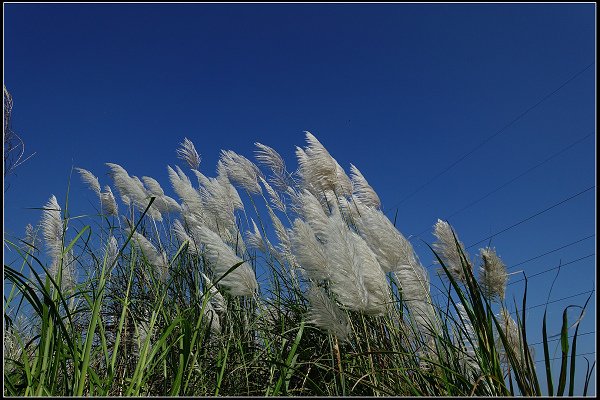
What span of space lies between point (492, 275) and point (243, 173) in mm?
1959

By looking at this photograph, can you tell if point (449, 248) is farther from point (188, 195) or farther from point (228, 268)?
point (188, 195)

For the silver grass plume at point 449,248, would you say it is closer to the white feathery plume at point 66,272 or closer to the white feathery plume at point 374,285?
the white feathery plume at point 374,285

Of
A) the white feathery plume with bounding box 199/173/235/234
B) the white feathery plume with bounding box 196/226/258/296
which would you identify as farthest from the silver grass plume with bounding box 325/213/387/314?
the white feathery plume with bounding box 199/173/235/234

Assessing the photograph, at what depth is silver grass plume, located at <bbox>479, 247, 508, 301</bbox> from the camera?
2.61 m

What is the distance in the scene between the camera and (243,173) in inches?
160

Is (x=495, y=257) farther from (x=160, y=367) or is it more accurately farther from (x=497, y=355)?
(x=160, y=367)

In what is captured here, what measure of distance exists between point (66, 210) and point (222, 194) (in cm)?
127

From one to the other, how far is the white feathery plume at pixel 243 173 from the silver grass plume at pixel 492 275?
71.8 inches

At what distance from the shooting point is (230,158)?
163 inches

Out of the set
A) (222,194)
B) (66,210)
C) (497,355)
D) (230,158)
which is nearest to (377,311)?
(497,355)

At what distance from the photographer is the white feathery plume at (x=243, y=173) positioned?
406cm

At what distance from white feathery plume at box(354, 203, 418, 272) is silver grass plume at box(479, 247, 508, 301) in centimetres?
30

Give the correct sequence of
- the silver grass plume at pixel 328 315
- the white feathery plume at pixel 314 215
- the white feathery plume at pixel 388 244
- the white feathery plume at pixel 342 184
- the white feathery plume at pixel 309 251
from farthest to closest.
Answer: the white feathery plume at pixel 342 184
the white feathery plume at pixel 314 215
the white feathery plume at pixel 388 244
the white feathery plume at pixel 309 251
the silver grass plume at pixel 328 315

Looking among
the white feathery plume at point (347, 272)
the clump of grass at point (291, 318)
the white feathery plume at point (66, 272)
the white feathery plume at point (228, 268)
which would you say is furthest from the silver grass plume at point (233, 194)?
the white feathery plume at point (347, 272)
